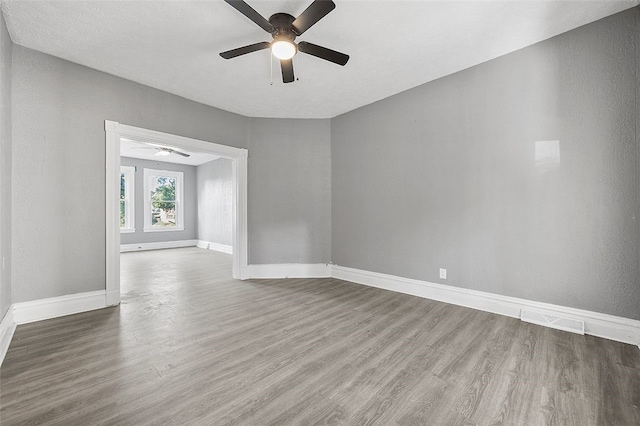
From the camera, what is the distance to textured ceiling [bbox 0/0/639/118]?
227 centimetres

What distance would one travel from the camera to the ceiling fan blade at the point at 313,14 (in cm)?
187

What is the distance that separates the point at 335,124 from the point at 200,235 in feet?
20.9

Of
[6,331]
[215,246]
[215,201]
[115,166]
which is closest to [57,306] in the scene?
[6,331]

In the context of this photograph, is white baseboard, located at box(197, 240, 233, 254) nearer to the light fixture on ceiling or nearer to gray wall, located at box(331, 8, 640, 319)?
gray wall, located at box(331, 8, 640, 319)

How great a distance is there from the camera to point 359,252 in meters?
4.36

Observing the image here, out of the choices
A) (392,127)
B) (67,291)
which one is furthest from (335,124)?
(67,291)

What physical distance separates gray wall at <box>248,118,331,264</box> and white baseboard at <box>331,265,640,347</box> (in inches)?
32.3

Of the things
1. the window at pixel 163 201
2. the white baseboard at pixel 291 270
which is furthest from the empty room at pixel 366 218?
the window at pixel 163 201

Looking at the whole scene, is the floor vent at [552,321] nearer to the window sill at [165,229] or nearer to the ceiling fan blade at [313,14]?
the ceiling fan blade at [313,14]

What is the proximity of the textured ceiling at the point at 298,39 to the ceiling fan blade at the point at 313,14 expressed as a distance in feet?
0.65

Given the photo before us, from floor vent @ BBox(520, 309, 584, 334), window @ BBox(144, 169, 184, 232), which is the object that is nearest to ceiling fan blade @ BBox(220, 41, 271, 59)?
floor vent @ BBox(520, 309, 584, 334)

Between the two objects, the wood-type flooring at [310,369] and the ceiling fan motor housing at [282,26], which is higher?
the ceiling fan motor housing at [282,26]

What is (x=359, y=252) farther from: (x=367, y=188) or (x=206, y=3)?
(x=206, y=3)

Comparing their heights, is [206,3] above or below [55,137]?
above
